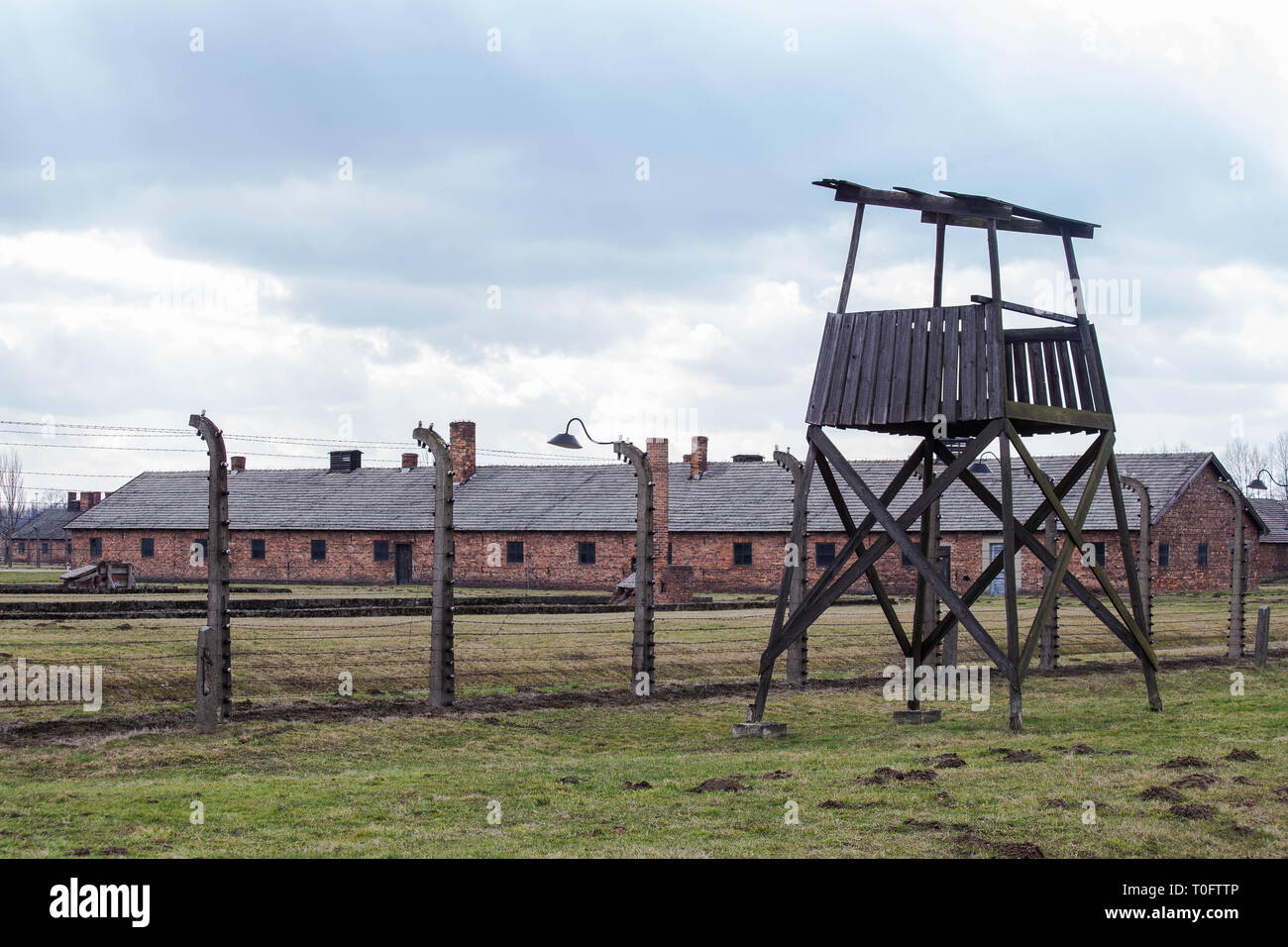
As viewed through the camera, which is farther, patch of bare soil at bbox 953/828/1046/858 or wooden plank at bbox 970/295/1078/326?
wooden plank at bbox 970/295/1078/326

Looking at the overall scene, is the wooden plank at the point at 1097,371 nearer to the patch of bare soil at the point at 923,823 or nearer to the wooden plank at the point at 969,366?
the wooden plank at the point at 969,366

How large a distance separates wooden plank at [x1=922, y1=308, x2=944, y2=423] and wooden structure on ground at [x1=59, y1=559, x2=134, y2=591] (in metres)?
35.5

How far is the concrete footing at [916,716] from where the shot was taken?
1533 centimetres

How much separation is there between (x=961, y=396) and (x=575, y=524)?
44156 millimetres

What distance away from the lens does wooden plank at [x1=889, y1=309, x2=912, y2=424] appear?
47.5 feet

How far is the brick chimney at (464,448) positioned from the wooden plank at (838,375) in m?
50.8

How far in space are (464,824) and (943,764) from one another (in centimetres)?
456

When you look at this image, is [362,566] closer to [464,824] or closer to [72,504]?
[464,824]

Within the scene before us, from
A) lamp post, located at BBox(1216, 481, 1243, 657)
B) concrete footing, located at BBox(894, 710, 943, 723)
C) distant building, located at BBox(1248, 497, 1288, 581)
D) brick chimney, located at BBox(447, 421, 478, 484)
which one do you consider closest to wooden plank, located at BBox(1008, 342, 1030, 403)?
concrete footing, located at BBox(894, 710, 943, 723)

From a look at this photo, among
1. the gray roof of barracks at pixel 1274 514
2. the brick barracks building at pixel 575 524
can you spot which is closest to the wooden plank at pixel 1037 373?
the brick barracks building at pixel 575 524

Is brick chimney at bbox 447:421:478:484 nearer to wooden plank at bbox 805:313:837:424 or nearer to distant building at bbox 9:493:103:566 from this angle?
wooden plank at bbox 805:313:837:424

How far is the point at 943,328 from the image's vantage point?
47.6ft
